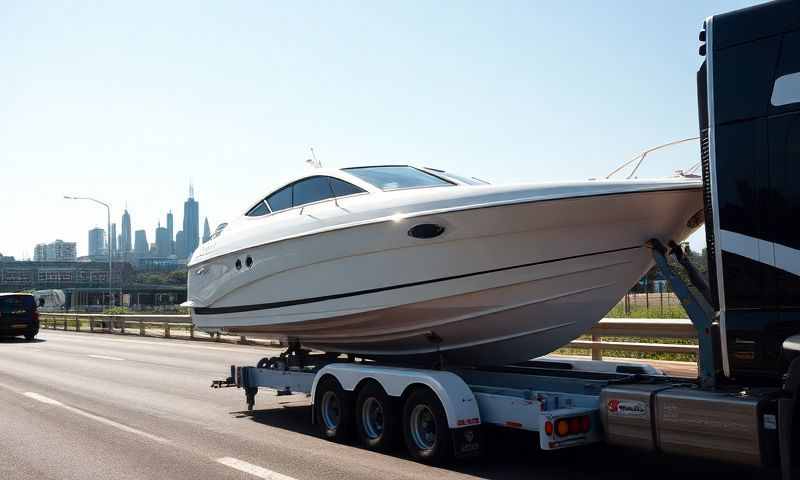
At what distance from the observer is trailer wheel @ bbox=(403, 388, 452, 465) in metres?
6.74

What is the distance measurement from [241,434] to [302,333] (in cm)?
143

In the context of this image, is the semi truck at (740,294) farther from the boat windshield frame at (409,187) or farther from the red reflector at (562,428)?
the boat windshield frame at (409,187)

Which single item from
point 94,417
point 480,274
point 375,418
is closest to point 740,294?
point 480,274

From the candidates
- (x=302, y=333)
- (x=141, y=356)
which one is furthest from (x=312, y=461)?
(x=141, y=356)

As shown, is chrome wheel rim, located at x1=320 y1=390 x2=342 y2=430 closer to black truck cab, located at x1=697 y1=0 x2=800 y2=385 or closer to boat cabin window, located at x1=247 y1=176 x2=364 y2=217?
boat cabin window, located at x1=247 y1=176 x2=364 y2=217

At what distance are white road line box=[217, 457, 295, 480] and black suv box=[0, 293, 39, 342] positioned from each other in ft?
79.7

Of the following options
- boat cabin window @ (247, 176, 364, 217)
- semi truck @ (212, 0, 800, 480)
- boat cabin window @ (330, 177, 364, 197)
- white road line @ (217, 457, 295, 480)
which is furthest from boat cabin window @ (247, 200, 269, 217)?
semi truck @ (212, 0, 800, 480)

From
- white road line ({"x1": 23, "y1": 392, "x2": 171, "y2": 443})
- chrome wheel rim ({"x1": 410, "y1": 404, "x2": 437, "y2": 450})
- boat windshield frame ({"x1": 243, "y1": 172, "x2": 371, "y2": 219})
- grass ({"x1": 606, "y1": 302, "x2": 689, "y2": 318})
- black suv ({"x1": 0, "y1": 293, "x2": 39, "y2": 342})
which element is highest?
boat windshield frame ({"x1": 243, "y1": 172, "x2": 371, "y2": 219})

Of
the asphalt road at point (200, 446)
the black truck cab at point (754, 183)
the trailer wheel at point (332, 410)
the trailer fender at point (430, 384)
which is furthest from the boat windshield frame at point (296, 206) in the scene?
the black truck cab at point (754, 183)

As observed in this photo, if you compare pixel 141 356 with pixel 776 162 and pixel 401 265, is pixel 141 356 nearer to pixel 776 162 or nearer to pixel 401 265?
pixel 401 265

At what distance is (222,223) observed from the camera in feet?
35.5

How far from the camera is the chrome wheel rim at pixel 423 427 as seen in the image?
23.2 ft

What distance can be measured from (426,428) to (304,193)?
331 centimetres

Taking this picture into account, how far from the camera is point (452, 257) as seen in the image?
745 cm
